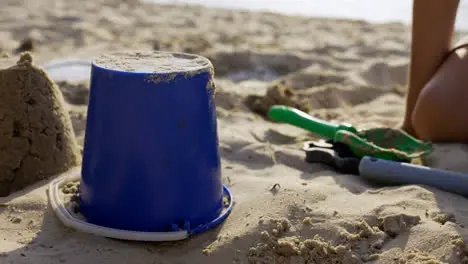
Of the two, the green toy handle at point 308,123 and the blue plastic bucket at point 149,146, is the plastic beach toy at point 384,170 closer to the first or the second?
the green toy handle at point 308,123

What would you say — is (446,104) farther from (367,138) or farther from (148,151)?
(148,151)

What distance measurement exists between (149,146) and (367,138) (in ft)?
3.27

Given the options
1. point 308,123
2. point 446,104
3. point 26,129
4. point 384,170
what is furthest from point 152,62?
point 446,104

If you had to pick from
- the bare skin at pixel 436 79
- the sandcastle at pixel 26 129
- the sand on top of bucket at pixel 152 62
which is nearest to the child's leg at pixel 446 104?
the bare skin at pixel 436 79

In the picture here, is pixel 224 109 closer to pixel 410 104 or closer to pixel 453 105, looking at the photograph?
pixel 410 104

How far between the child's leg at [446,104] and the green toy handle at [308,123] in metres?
0.26

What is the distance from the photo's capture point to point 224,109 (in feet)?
9.50

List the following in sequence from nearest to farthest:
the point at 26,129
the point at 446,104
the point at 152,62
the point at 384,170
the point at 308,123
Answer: the point at 152,62
the point at 26,129
the point at 384,170
the point at 446,104
the point at 308,123

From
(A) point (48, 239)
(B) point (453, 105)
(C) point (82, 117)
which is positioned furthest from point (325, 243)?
(C) point (82, 117)

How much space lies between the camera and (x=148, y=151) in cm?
152

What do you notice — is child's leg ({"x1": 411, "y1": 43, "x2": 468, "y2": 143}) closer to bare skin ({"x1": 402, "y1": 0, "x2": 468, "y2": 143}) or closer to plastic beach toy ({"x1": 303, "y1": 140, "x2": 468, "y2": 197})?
bare skin ({"x1": 402, "y1": 0, "x2": 468, "y2": 143})

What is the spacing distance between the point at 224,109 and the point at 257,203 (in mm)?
1219

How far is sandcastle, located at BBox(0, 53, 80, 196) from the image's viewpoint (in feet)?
5.86

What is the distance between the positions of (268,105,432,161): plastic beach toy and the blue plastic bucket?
26.6 inches
